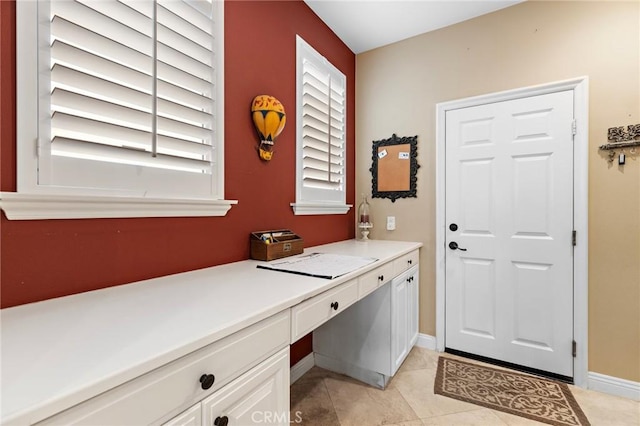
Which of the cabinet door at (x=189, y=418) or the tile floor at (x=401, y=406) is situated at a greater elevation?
the cabinet door at (x=189, y=418)

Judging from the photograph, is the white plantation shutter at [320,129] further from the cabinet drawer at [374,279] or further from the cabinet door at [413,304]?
the cabinet door at [413,304]

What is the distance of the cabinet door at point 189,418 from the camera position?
711 mm

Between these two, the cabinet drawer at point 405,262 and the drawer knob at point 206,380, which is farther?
the cabinet drawer at point 405,262

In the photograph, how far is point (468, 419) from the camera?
172cm

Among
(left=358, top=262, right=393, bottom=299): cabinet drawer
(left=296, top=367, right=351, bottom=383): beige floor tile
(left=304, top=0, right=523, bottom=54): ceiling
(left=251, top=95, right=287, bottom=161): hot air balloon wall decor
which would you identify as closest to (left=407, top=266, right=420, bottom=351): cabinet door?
(left=358, top=262, right=393, bottom=299): cabinet drawer

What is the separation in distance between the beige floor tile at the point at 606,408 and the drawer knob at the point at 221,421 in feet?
6.91

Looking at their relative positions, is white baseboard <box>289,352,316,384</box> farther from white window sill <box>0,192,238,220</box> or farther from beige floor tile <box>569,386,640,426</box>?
beige floor tile <box>569,386,640,426</box>

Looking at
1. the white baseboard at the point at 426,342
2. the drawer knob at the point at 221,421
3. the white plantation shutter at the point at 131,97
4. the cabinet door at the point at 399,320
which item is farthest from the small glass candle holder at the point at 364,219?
the drawer knob at the point at 221,421

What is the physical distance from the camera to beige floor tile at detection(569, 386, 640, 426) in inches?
67.6

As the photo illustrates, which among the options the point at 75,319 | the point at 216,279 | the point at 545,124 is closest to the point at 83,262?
the point at 75,319

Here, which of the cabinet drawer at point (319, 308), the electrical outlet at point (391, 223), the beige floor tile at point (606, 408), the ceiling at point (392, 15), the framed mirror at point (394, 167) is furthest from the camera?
the electrical outlet at point (391, 223)

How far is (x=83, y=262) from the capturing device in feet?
3.49

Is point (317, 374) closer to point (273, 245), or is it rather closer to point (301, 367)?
point (301, 367)

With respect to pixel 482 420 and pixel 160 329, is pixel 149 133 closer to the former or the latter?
pixel 160 329
